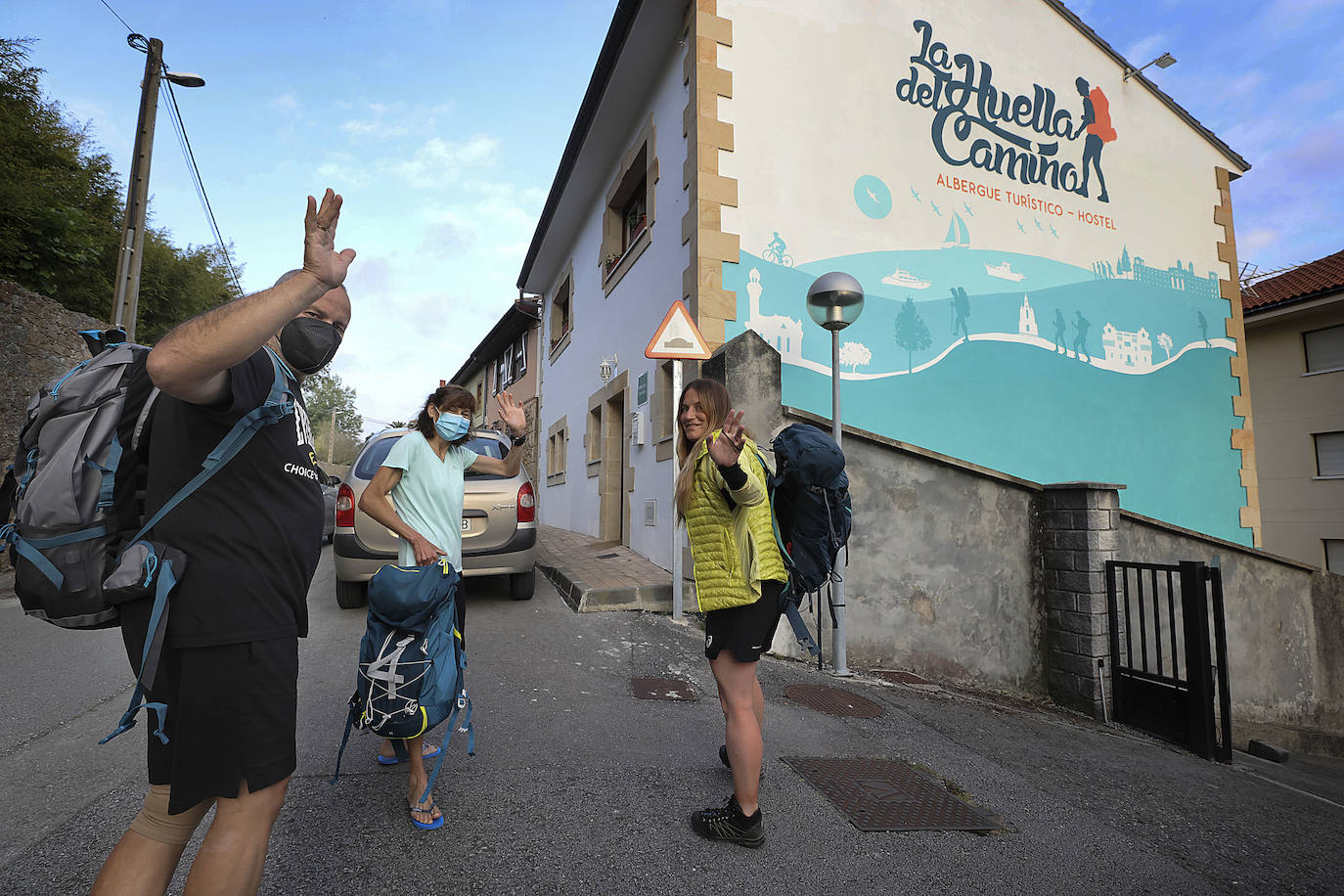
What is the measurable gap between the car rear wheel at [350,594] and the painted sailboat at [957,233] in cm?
785

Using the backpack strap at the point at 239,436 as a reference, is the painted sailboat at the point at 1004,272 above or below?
above

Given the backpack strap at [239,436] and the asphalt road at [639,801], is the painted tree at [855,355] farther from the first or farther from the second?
the backpack strap at [239,436]

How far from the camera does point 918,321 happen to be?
8547mm

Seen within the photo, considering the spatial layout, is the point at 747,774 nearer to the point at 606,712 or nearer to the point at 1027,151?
the point at 606,712

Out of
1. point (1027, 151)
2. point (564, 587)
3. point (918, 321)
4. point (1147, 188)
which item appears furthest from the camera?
point (1147, 188)

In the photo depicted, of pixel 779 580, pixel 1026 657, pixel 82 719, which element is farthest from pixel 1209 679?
pixel 82 719

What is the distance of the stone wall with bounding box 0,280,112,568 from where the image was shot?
341 inches

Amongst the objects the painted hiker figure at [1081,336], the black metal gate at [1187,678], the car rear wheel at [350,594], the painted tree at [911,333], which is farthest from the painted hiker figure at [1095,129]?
the car rear wheel at [350,594]

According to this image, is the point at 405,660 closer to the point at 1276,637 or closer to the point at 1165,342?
the point at 1276,637

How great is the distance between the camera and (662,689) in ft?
14.5

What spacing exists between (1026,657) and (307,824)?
6.27m

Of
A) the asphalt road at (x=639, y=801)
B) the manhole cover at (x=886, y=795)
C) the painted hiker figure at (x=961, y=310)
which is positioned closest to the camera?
the asphalt road at (x=639, y=801)

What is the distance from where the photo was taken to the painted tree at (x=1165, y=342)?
10234mm

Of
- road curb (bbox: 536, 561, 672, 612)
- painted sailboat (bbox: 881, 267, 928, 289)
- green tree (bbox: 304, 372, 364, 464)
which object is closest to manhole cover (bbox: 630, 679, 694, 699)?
road curb (bbox: 536, 561, 672, 612)
